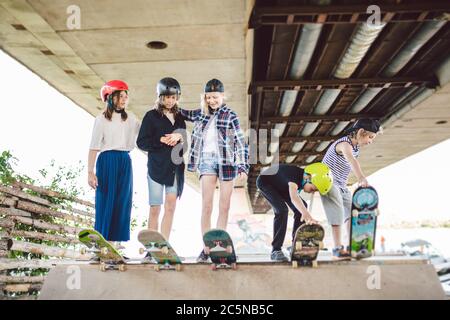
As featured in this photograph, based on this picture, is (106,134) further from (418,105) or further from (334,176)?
(418,105)

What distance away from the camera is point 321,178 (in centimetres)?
437

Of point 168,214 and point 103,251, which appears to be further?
point 168,214

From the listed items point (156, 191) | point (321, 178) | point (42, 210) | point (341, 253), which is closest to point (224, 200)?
point (156, 191)

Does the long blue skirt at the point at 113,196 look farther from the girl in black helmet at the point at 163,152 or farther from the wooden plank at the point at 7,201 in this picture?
the wooden plank at the point at 7,201

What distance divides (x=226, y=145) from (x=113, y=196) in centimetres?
135

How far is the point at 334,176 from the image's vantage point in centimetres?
487

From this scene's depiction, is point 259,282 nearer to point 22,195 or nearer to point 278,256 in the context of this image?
point 278,256

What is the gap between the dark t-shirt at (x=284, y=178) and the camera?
4594 mm

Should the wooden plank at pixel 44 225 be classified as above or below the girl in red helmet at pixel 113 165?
below

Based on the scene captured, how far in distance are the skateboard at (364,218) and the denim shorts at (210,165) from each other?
150 centimetres

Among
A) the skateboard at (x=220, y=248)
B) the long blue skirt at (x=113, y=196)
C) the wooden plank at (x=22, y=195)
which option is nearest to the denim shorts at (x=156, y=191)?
the long blue skirt at (x=113, y=196)

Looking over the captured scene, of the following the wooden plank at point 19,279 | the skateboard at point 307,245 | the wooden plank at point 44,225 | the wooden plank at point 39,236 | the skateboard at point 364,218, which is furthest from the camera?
the wooden plank at point 44,225
